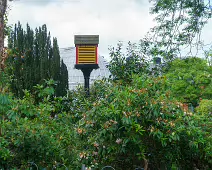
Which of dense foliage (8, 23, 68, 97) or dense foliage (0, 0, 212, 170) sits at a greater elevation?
dense foliage (8, 23, 68, 97)

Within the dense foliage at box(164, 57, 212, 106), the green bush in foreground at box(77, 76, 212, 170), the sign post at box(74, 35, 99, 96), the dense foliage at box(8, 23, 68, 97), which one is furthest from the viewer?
the dense foliage at box(164, 57, 212, 106)

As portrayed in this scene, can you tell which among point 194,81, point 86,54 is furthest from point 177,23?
point 194,81

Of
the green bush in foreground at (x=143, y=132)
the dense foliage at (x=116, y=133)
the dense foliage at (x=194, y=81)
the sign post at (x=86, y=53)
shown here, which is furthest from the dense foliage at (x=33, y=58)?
the green bush in foreground at (x=143, y=132)

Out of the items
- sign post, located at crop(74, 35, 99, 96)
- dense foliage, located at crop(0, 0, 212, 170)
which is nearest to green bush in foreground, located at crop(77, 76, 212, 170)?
dense foliage, located at crop(0, 0, 212, 170)

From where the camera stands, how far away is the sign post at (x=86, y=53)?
383 inches

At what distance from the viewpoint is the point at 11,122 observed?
4301mm

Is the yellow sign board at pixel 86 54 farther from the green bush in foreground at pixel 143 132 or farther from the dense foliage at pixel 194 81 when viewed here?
the green bush in foreground at pixel 143 132

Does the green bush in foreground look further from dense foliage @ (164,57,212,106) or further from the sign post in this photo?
dense foliage @ (164,57,212,106)

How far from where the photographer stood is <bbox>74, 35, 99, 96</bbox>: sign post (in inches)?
383

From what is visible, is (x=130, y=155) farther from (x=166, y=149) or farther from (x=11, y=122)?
(x=11, y=122)

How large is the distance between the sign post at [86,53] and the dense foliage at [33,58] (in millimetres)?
1239

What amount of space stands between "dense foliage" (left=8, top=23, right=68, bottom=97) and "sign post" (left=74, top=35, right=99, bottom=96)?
1239mm

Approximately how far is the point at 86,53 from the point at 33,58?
2160mm

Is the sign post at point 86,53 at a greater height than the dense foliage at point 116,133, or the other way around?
the sign post at point 86,53
